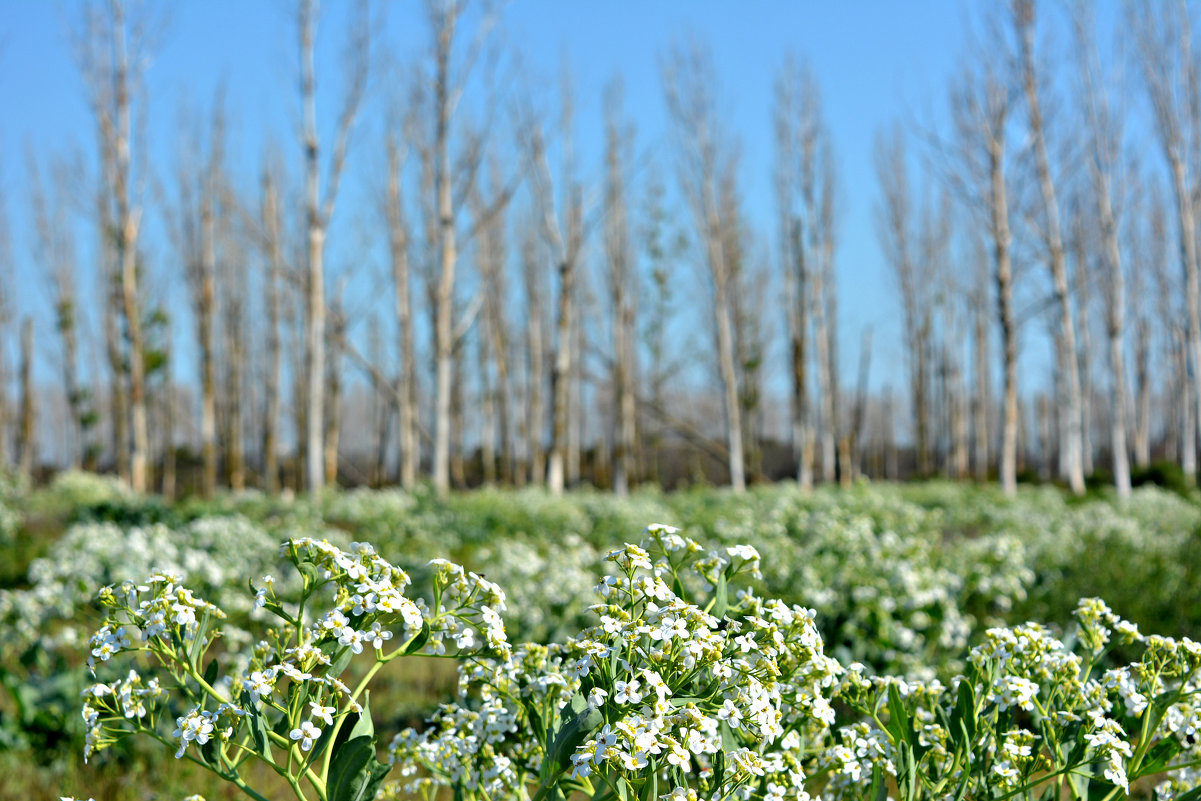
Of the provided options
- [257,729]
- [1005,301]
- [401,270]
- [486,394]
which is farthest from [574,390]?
[257,729]

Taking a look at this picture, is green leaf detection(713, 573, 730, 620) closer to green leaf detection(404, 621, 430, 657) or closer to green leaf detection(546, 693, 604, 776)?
green leaf detection(546, 693, 604, 776)

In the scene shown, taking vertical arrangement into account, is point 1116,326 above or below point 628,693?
A: above

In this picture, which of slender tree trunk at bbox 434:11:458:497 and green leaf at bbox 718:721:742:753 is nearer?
green leaf at bbox 718:721:742:753

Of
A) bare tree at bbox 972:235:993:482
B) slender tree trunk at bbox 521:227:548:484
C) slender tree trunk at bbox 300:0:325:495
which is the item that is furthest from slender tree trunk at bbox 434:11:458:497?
bare tree at bbox 972:235:993:482

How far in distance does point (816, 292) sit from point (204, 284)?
12.1m

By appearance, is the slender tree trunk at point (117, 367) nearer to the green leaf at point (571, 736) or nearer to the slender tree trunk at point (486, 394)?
the slender tree trunk at point (486, 394)

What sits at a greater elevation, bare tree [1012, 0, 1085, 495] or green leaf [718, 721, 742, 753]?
bare tree [1012, 0, 1085, 495]

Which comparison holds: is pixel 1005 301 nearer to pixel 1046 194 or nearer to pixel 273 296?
pixel 1046 194

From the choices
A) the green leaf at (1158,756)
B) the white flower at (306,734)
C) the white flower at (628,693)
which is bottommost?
the green leaf at (1158,756)

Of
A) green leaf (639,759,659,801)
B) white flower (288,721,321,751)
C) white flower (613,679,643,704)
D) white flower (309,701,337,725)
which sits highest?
white flower (613,679,643,704)

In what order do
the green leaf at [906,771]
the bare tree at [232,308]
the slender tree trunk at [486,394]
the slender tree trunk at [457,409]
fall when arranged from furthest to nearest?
1. the slender tree trunk at [457,409]
2. the slender tree trunk at [486,394]
3. the bare tree at [232,308]
4. the green leaf at [906,771]

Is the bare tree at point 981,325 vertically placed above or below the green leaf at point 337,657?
above

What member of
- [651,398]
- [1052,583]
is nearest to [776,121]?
[651,398]

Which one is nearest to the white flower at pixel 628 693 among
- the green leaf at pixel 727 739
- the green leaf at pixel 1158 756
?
the green leaf at pixel 727 739
